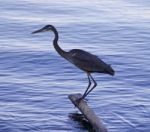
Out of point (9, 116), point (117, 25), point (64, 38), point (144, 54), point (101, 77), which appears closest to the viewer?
point (9, 116)

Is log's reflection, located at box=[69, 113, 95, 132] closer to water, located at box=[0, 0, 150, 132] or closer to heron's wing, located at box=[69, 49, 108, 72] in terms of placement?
water, located at box=[0, 0, 150, 132]

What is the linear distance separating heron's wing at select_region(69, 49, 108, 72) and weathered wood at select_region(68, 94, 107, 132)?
94cm

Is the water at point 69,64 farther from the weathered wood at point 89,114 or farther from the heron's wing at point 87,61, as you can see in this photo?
the heron's wing at point 87,61

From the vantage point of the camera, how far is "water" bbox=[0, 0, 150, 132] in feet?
65.5

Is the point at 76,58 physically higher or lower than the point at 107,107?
higher

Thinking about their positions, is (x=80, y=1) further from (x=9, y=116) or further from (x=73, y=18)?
(x=9, y=116)

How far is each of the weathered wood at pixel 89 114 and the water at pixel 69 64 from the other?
624mm

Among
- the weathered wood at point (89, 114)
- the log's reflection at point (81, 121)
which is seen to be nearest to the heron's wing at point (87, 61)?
the weathered wood at point (89, 114)

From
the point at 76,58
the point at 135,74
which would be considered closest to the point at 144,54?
the point at 135,74

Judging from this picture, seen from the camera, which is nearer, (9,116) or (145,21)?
(9,116)

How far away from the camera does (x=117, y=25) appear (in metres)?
30.8

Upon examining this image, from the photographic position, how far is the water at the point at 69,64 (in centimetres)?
1995

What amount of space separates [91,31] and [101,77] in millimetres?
5907

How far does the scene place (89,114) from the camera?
18359 mm
